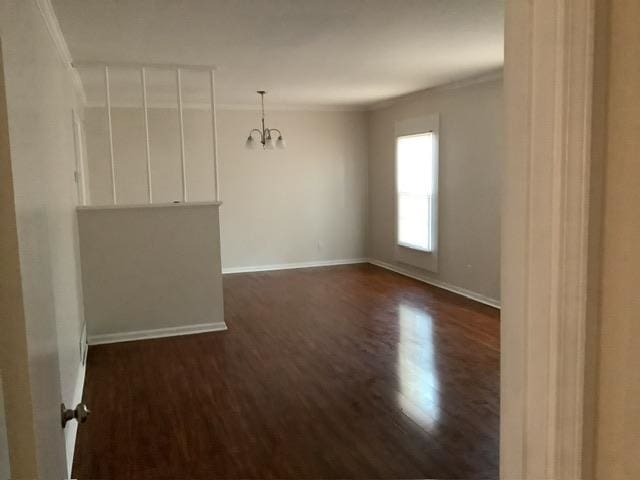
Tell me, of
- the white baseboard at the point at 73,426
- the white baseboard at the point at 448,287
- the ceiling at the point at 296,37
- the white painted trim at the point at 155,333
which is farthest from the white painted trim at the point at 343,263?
the white baseboard at the point at 73,426

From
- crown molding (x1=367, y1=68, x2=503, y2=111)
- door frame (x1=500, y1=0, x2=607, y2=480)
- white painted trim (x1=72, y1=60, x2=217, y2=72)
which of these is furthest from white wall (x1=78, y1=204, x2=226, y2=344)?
door frame (x1=500, y1=0, x2=607, y2=480)

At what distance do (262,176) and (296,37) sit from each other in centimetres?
431

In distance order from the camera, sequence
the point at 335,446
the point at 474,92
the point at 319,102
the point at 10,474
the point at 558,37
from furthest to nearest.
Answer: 1. the point at 319,102
2. the point at 474,92
3. the point at 335,446
4. the point at 10,474
5. the point at 558,37

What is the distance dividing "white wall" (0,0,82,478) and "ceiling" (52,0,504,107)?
516 mm

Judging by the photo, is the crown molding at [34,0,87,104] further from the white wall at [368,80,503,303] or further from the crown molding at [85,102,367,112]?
the white wall at [368,80,503,303]

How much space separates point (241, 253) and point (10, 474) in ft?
23.8

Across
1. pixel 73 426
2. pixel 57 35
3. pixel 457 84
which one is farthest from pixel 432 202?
pixel 73 426

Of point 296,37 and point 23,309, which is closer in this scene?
point 23,309

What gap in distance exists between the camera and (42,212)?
2.03 metres

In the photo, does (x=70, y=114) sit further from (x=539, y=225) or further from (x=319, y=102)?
(x=539, y=225)

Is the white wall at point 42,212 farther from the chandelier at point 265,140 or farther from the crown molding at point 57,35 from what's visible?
the chandelier at point 265,140

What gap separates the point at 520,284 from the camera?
0.90m

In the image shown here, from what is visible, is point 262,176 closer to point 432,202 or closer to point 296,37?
point 432,202

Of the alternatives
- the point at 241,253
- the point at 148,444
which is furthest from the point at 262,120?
the point at 148,444
